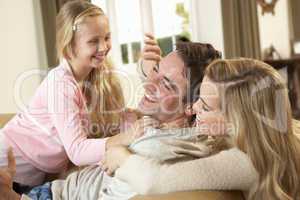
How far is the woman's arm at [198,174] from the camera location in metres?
1.03

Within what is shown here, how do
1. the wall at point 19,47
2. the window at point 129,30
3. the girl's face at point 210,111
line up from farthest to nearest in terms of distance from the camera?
the window at point 129,30 → the wall at point 19,47 → the girl's face at point 210,111

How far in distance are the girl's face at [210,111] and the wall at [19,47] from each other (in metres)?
2.23

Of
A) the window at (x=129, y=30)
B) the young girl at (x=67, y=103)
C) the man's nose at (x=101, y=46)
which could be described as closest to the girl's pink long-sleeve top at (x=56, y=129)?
the young girl at (x=67, y=103)

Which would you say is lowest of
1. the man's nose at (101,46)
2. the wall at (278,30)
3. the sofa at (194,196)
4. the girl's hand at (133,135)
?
the sofa at (194,196)

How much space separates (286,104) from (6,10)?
255 cm

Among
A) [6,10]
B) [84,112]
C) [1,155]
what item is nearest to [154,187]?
[84,112]

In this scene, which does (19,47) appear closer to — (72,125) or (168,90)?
(72,125)

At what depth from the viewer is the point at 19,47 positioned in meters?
3.33

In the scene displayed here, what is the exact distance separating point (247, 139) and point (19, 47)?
256 cm

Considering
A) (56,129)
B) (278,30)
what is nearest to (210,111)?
(56,129)

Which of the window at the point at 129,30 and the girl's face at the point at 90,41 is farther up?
the window at the point at 129,30

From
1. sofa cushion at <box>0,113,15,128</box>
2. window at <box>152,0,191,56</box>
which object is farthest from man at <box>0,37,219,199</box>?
window at <box>152,0,191,56</box>

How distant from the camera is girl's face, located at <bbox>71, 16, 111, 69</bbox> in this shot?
69.1 inches

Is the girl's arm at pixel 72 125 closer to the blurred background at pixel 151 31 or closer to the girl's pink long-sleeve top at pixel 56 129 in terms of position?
the girl's pink long-sleeve top at pixel 56 129
